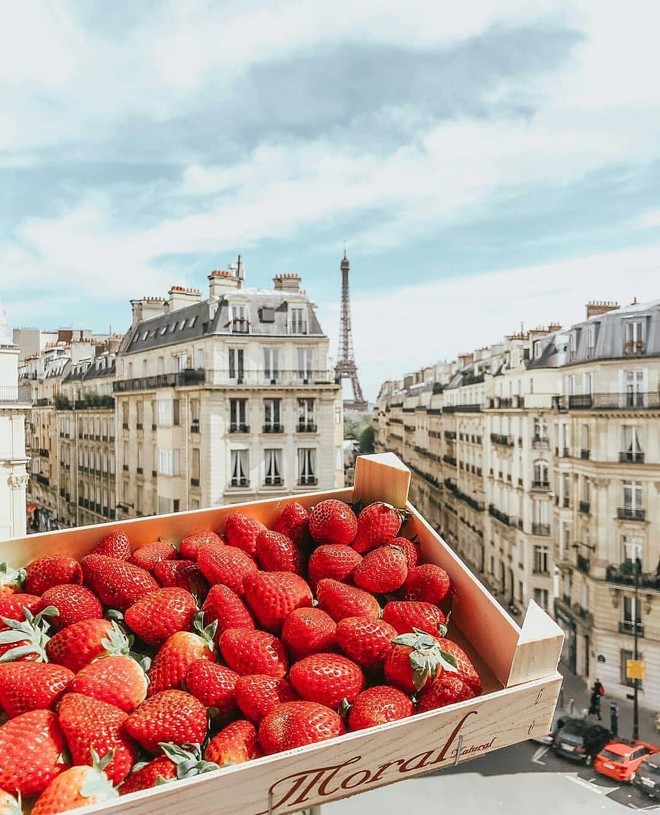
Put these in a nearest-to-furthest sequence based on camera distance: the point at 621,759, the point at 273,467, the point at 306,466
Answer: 1. the point at 621,759
2. the point at 273,467
3. the point at 306,466

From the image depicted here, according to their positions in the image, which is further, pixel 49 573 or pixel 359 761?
pixel 49 573

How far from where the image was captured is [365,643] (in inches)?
99.2

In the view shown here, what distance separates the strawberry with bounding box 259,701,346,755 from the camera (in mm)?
2084

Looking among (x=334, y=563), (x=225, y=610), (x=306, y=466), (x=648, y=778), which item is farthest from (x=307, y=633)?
(x=306, y=466)

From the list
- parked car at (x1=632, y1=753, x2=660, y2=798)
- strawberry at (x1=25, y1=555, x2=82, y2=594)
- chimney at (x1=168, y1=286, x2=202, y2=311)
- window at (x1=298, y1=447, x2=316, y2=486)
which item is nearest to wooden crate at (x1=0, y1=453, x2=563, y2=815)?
strawberry at (x1=25, y1=555, x2=82, y2=594)

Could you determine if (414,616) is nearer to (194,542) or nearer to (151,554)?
(194,542)

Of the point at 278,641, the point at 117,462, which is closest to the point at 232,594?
the point at 278,641

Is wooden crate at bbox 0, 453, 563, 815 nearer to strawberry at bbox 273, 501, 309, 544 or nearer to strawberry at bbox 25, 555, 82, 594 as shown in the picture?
strawberry at bbox 25, 555, 82, 594

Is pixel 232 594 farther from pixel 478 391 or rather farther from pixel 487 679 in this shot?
pixel 478 391

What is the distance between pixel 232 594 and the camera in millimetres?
2783

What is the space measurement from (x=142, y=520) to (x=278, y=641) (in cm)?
87

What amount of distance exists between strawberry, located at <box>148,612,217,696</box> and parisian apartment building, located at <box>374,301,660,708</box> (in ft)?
56.6

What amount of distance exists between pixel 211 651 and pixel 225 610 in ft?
0.56

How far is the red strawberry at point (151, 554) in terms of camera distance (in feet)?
9.91
